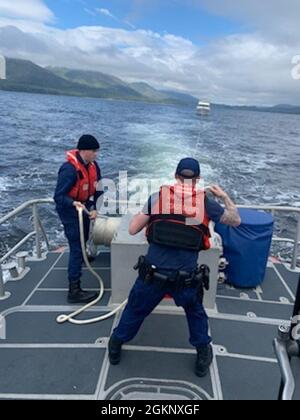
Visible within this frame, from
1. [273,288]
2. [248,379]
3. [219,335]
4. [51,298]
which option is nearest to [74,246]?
[51,298]

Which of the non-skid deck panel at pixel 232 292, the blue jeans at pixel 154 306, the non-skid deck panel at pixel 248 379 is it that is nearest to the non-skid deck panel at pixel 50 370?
the blue jeans at pixel 154 306

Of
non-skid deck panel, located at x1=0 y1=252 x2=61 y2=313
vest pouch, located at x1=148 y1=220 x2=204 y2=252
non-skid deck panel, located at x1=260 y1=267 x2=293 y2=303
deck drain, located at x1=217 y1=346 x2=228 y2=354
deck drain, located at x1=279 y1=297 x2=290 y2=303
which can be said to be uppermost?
vest pouch, located at x1=148 y1=220 x2=204 y2=252

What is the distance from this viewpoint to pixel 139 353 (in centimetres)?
→ 316

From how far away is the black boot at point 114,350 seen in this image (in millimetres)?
2979

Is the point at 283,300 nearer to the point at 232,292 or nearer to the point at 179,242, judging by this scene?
the point at 232,292

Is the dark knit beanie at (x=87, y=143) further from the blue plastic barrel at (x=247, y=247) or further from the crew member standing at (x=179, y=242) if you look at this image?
the blue plastic barrel at (x=247, y=247)

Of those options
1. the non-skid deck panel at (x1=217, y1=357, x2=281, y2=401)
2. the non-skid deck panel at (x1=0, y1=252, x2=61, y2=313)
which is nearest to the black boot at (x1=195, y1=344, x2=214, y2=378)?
the non-skid deck panel at (x1=217, y1=357, x2=281, y2=401)

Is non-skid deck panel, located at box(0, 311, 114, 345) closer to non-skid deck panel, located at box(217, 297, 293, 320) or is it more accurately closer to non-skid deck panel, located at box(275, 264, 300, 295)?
non-skid deck panel, located at box(217, 297, 293, 320)

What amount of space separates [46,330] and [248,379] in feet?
6.49

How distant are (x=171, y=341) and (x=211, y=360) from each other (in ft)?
1.51

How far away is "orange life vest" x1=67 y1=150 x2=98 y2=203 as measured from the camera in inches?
144

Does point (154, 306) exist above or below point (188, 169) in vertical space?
below

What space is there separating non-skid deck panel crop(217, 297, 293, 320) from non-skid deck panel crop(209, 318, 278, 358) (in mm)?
205

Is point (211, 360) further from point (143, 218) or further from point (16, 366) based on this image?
point (16, 366)
